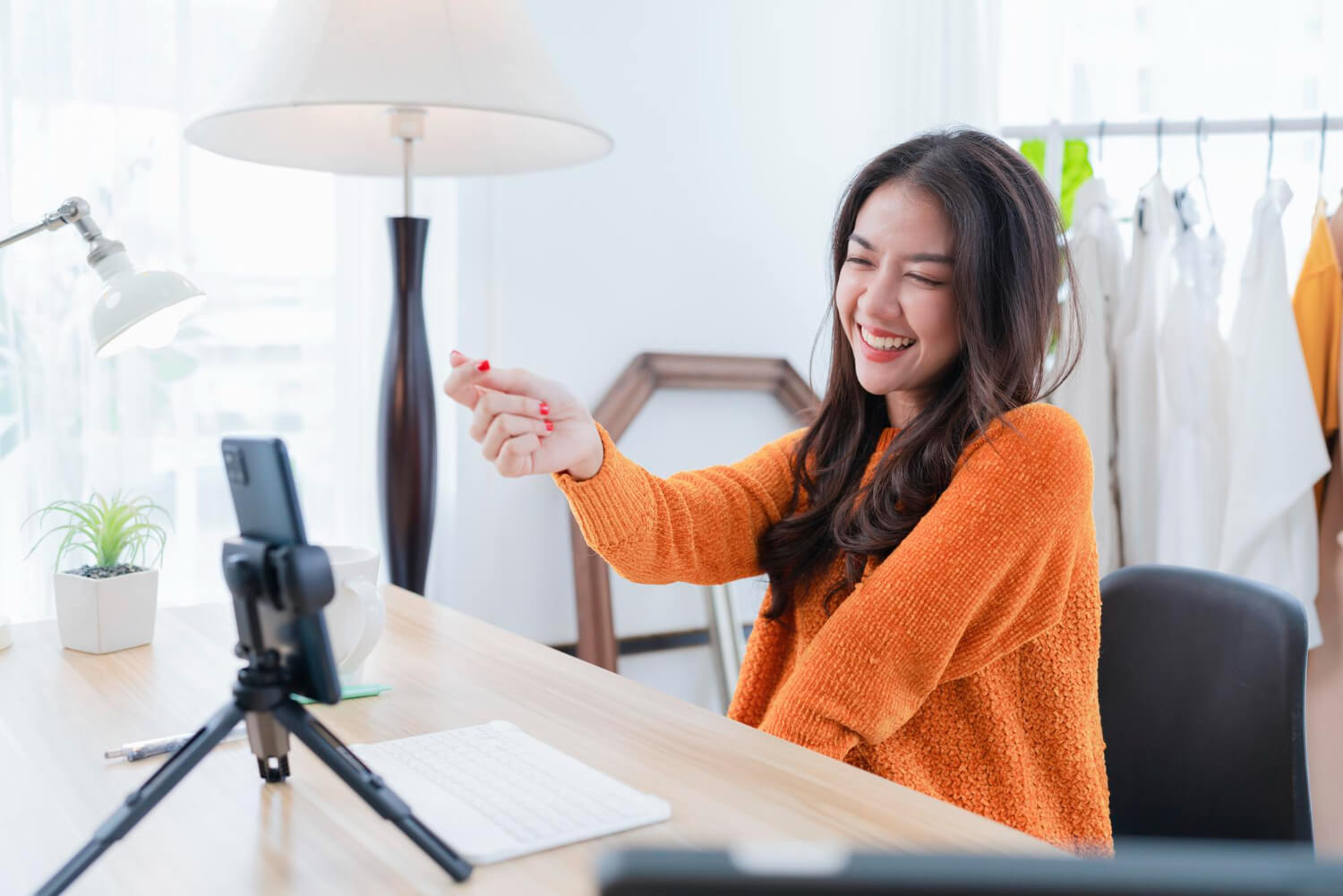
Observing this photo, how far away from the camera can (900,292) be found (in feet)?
3.91

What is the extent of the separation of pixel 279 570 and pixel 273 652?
0.23 feet

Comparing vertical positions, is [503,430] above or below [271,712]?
above

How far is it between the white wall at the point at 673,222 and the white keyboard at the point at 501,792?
4.18ft

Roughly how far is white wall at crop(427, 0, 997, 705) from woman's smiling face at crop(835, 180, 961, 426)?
3.43ft

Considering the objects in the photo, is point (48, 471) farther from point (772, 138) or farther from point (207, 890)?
point (772, 138)

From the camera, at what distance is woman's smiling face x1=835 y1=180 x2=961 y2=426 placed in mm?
1170

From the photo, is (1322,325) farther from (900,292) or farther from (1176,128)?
(900,292)

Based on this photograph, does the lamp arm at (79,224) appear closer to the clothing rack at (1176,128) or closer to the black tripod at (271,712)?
the black tripod at (271,712)

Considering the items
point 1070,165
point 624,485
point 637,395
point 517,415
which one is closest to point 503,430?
point 517,415

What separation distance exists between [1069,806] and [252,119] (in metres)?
1.40

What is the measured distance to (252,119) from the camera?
1612 mm

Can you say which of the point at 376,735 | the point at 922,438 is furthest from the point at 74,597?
the point at 922,438

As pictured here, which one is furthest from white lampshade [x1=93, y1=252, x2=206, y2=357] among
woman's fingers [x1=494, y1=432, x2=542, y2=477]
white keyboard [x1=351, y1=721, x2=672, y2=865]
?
white keyboard [x1=351, y1=721, x2=672, y2=865]

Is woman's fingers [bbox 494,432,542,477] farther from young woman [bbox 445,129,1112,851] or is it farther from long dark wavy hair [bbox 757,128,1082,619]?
long dark wavy hair [bbox 757,128,1082,619]
